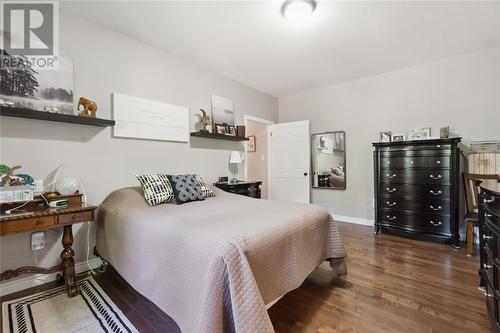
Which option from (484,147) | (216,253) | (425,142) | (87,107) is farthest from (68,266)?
(484,147)

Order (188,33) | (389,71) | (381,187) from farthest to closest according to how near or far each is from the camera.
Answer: (389,71) < (381,187) < (188,33)

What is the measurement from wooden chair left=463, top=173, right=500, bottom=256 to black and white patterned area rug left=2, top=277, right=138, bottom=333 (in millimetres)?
3477

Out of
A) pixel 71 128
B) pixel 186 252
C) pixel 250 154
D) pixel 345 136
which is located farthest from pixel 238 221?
pixel 250 154

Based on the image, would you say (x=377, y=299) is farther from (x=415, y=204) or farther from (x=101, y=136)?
(x=101, y=136)

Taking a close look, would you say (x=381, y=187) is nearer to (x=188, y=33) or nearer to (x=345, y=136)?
(x=345, y=136)

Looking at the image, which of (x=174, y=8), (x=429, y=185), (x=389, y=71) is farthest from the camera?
(x=389, y=71)

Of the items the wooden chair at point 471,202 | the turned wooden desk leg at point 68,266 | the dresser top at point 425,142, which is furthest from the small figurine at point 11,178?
the wooden chair at point 471,202

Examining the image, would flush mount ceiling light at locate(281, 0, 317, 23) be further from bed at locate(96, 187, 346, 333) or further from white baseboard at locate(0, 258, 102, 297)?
white baseboard at locate(0, 258, 102, 297)

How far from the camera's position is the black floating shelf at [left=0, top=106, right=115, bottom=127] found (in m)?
1.80

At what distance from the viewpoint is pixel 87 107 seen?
2205 mm

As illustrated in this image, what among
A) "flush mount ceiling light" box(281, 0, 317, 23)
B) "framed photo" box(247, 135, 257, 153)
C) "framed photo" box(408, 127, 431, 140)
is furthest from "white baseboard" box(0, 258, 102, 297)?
"framed photo" box(408, 127, 431, 140)

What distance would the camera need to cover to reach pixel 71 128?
221 centimetres

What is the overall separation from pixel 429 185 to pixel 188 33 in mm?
3634
